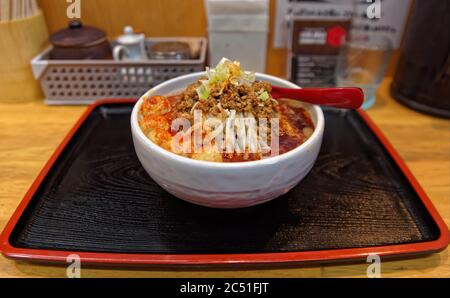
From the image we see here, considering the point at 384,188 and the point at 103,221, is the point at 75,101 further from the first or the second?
the point at 384,188

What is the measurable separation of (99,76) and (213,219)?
0.83m

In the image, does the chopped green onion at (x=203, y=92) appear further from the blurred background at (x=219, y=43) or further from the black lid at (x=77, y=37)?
the black lid at (x=77, y=37)

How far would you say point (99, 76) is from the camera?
1.34m

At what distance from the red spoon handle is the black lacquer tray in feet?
0.67

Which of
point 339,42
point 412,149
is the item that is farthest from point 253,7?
point 412,149

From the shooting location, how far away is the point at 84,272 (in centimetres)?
72

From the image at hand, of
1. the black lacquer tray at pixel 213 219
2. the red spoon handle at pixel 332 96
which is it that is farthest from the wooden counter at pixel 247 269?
the red spoon handle at pixel 332 96

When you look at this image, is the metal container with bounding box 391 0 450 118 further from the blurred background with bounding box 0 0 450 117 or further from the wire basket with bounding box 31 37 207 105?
the wire basket with bounding box 31 37 207 105

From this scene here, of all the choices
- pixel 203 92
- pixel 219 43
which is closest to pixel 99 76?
pixel 219 43

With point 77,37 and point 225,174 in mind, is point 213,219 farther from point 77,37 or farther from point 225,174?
point 77,37

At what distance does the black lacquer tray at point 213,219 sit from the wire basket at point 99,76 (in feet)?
1.32

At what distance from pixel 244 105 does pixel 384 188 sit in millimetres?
457

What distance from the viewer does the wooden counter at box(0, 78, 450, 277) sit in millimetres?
729

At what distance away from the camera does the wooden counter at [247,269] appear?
73 cm
